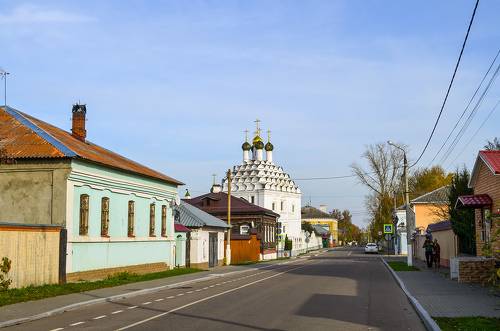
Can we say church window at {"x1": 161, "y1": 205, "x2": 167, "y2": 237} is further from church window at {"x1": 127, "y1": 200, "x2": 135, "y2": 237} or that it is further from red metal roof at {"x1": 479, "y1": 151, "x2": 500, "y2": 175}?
red metal roof at {"x1": 479, "y1": 151, "x2": 500, "y2": 175}

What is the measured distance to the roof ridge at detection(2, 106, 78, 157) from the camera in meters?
23.9

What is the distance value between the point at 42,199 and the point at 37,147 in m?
2.08

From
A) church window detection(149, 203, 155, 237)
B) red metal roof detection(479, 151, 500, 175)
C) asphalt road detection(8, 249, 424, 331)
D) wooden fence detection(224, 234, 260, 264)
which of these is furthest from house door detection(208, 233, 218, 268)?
red metal roof detection(479, 151, 500, 175)

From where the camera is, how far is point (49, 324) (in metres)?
13.3

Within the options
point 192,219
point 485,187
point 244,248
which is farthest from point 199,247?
point 485,187

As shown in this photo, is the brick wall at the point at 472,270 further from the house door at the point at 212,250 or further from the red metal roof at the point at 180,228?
the house door at the point at 212,250

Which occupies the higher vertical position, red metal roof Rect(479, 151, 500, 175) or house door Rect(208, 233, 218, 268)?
red metal roof Rect(479, 151, 500, 175)

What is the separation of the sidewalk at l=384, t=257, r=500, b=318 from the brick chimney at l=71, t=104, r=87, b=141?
17.2 m

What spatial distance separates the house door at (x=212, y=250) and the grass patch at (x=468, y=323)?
2993cm

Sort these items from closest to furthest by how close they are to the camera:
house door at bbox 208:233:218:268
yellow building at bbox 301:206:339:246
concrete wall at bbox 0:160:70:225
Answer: concrete wall at bbox 0:160:70:225 → house door at bbox 208:233:218:268 → yellow building at bbox 301:206:339:246

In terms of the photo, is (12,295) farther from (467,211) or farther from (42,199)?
(467,211)

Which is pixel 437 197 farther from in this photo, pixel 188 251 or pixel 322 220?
pixel 322 220

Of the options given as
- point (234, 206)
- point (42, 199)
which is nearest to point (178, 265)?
point (42, 199)

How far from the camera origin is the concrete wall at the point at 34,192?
23.8 m
